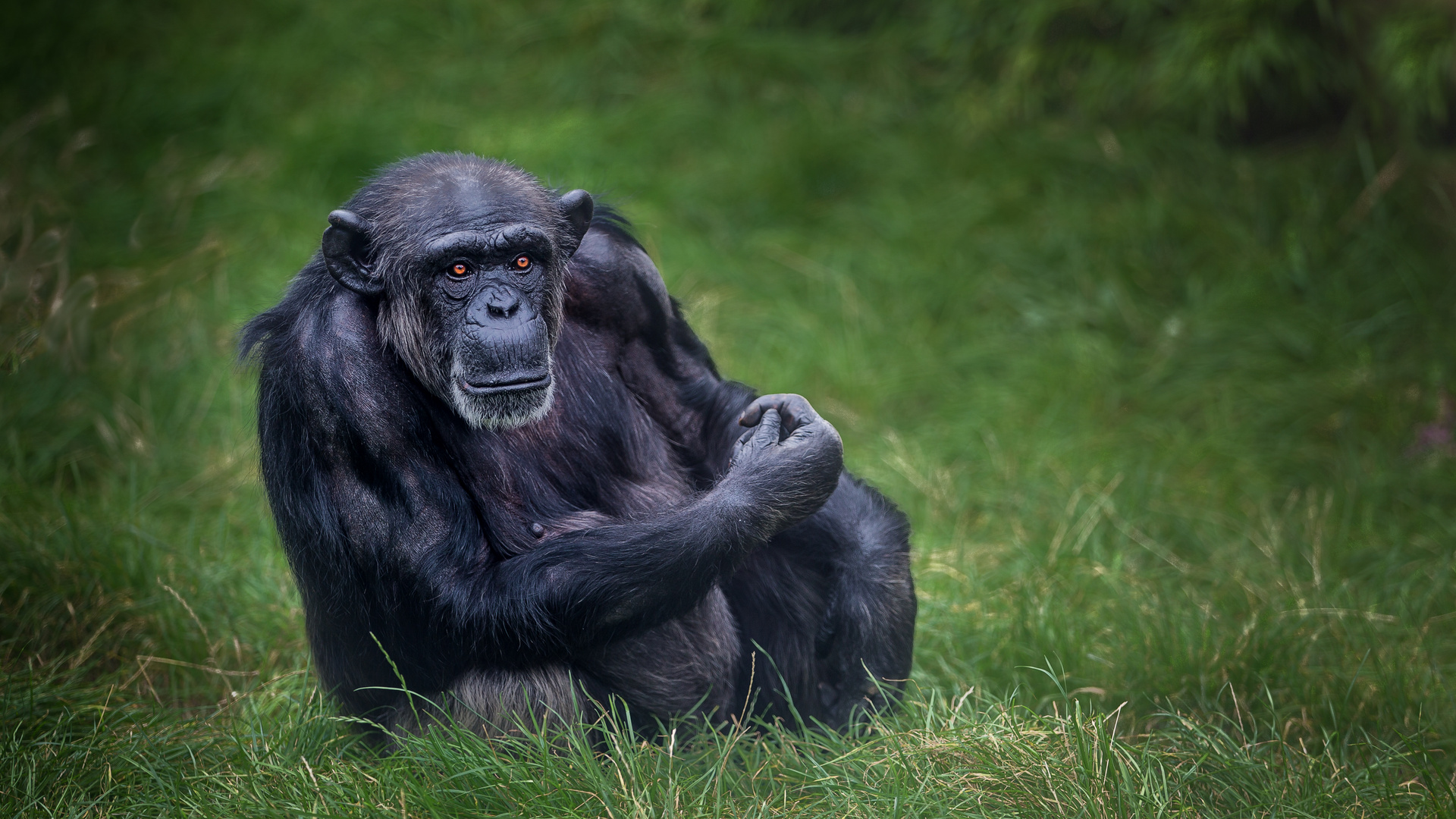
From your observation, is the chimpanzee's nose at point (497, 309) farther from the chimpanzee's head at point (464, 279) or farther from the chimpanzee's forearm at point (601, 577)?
the chimpanzee's forearm at point (601, 577)

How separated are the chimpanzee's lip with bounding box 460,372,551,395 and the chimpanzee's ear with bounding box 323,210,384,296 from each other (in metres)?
0.41

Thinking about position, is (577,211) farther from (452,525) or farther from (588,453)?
(452,525)

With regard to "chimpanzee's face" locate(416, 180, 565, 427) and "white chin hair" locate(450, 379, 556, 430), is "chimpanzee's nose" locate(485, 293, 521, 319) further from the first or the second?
"white chin hair" locate(450, 379, 556, 430)

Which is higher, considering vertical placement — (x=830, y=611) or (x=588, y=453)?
(x=588, y=453)

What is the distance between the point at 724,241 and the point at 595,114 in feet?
4.80

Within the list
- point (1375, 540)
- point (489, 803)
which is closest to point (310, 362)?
point (489, 803)

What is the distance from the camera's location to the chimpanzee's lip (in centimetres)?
326

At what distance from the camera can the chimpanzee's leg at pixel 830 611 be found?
3.86 metres

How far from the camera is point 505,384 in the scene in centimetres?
326

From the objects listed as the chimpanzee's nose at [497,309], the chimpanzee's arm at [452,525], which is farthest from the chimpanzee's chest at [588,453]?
the chimpanzee's nose at [497,309]

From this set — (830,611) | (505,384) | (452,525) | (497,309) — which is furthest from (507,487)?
(830,611)

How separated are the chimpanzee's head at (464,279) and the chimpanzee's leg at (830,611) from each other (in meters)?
1.02

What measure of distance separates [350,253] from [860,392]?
12.2 feet

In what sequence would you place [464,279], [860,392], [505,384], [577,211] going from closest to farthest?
[505,384] → [464,279] → [577,211] → [860,392]
